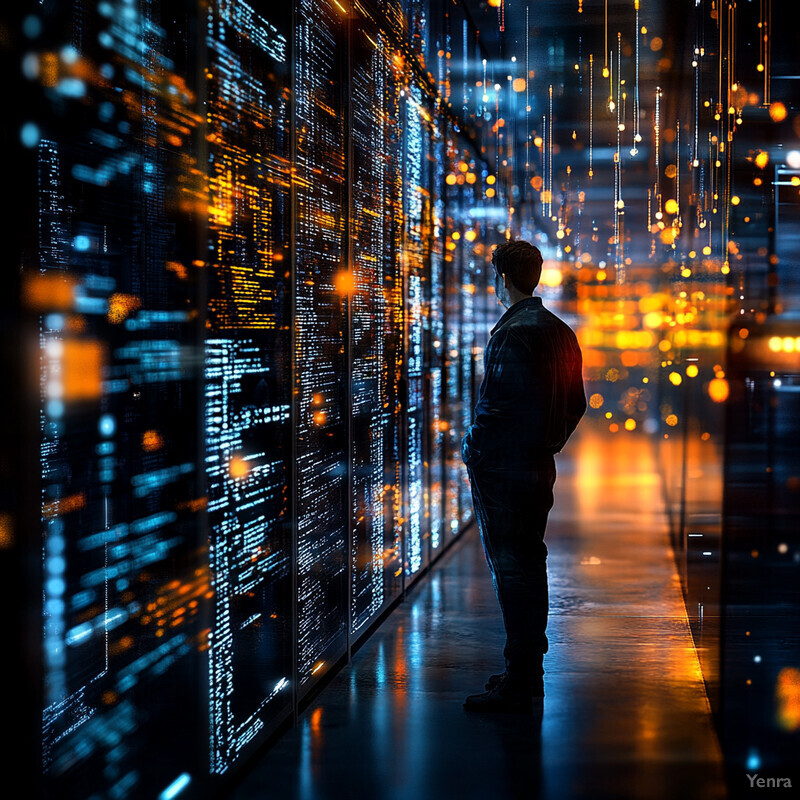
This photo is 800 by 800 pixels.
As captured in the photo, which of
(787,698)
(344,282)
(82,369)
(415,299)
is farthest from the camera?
(415,299)

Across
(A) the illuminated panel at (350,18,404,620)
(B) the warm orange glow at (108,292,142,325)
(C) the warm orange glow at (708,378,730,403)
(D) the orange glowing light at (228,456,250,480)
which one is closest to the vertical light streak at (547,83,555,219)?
(A) the illuminated panel at (350,18,404,620)

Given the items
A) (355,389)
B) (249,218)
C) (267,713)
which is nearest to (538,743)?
(267,713)

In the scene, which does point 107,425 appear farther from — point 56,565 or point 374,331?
point 374,331

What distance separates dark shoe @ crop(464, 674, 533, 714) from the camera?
3244 mm


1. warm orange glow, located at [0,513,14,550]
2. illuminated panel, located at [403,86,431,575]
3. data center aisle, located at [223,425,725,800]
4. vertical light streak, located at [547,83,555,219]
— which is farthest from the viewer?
vertical light streak, located at [547,83,555,219]

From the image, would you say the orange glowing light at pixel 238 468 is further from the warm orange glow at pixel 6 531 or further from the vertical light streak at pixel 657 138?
the vertical light streak at pixel 657 138

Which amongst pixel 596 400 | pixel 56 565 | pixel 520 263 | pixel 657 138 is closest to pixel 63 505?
pixel 56 565

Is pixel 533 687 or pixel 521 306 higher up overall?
pixel 521 306

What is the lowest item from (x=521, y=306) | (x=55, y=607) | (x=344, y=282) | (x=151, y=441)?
(x=55, y=607)

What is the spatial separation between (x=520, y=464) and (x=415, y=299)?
6.56 ft

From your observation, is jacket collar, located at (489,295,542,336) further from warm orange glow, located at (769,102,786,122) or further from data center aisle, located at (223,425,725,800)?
data center aisle, located at (223,425,725,800)

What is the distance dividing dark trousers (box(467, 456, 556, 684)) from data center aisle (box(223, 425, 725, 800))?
0.21 m

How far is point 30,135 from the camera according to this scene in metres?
1.60

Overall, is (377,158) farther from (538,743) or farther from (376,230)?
(538,743)
